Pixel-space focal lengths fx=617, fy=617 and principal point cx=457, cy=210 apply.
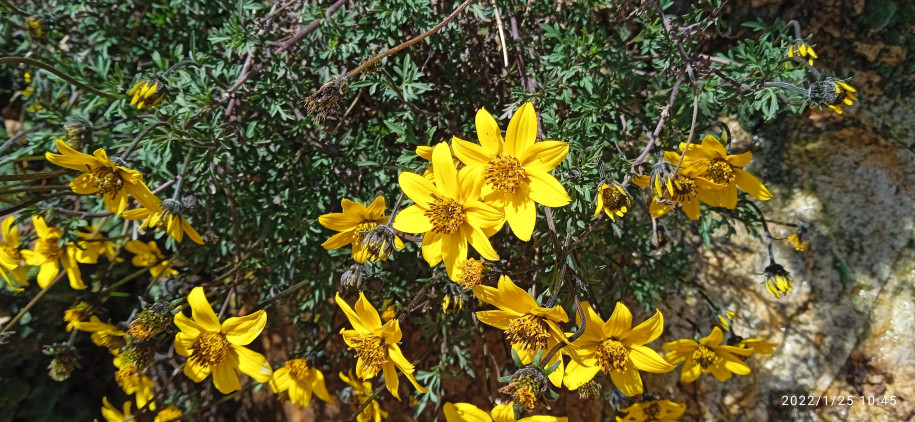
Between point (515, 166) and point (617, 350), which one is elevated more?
point (515, 166)

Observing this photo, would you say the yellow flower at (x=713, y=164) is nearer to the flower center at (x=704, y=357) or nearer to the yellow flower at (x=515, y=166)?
the yellow flower at (x=515, y=166)

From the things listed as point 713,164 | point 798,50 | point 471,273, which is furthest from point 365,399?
point 798,50

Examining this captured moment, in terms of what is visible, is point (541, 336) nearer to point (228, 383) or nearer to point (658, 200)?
point (658, 200)

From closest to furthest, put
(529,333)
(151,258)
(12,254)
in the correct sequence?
(529,333) → (12,254) → (151,258)

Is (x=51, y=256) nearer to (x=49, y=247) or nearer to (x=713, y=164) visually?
(x=49, y=247)
